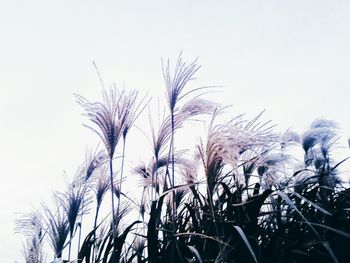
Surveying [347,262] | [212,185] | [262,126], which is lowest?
[347,262]

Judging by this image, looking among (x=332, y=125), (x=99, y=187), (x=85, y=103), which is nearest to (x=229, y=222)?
(x=85, y=103)

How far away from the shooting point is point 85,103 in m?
2.53

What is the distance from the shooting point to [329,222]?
2123 mm

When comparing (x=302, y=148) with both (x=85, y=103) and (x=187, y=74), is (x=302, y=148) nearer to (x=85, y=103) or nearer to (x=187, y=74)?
(x=187, y=74)

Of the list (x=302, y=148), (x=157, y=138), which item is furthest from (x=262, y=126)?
(x=302, y=148)

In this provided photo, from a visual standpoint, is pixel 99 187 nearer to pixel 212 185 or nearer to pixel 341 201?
pixel 212 185

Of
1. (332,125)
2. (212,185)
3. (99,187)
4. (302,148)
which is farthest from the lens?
Result: (332,125)

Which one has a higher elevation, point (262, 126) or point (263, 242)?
point (262, 126)

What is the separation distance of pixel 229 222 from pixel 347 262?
73 centimetres

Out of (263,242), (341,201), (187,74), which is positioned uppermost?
(187,74)

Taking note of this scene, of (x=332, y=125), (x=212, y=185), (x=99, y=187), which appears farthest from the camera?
(x=332, y=125)

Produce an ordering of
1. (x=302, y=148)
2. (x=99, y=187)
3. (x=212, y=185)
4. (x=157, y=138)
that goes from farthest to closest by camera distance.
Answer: (x=302, y=148) < (x=99, y=187) < (x=157, y=138) < (x=212, y=185)

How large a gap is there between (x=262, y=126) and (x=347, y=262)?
99 centimetres

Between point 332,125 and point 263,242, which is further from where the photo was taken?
point 332,125
